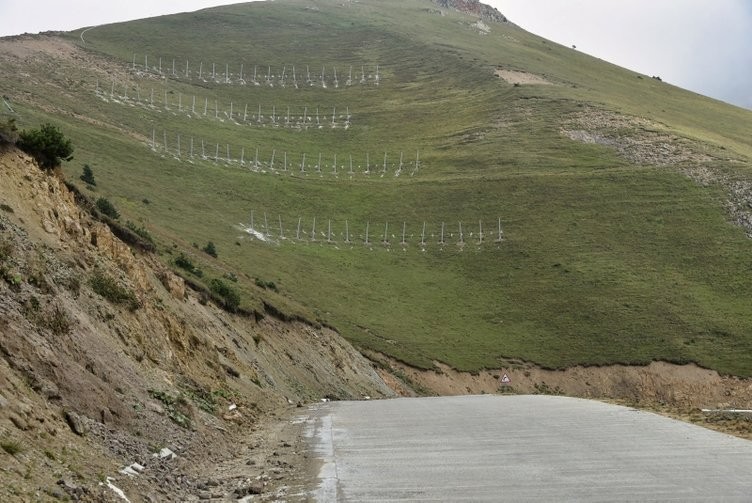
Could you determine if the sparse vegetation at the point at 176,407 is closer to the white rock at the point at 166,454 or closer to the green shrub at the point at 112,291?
the white rock at the point at 166,454

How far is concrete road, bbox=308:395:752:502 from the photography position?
41.3 ft

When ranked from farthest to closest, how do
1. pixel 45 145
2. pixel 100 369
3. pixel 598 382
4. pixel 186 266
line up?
1. pixel 598 382
2. pixel 186 266
3. pixel 45 145
4. pixel 100 369

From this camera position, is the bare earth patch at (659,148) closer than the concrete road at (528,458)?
No

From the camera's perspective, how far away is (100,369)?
1652 cm

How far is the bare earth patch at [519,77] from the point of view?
15450cm

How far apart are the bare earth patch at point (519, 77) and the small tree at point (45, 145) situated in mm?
131773

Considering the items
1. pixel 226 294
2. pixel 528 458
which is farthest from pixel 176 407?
pixel 226 294

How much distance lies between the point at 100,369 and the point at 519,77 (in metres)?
151

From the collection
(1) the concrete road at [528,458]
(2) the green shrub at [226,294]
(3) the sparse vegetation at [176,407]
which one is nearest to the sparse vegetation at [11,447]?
(1) the concrete road at [528,458]

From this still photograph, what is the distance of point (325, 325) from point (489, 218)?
45035 mm

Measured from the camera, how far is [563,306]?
74438 mm

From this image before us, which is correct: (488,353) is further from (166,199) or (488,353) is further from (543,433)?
(543,433)

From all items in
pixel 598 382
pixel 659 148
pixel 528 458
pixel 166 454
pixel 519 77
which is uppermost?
pixel 519 77

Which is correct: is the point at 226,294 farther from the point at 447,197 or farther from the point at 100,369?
the point at 447,197
